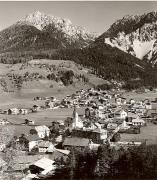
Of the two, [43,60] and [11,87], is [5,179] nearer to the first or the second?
[11,87]

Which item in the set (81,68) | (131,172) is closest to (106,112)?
(131,172)

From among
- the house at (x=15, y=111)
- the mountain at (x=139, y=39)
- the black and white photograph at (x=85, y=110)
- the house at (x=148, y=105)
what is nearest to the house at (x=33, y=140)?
the black and white photograph at (x=85, y=110)

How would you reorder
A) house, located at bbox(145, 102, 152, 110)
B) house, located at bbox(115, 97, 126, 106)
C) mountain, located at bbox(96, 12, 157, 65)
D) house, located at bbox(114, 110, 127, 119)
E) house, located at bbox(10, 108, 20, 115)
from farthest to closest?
mountain, located at bbox(96, 12, 157, 65)
house, located at bbox(115, 97, 126, 106)
house, located at bbox(145, 102, 152, 110)
house, located at bbox(10, 108, 20, 115)
house, located at bbox(114, 110, 127, 119)

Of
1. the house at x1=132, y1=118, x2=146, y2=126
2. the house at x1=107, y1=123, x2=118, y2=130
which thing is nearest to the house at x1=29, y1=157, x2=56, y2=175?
the house at x1=107, y1=123, x2=118, y2=130

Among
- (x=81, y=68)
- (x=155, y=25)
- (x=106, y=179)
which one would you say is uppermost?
(x=155, y=25)

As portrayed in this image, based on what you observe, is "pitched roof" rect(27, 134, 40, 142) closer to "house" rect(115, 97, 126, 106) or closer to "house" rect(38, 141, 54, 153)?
"house" rect(38, 141, 54, 153)

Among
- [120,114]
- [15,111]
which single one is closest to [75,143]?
[120,114]

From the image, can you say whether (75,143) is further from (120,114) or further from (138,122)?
(120,114)
